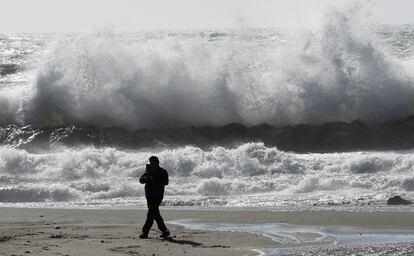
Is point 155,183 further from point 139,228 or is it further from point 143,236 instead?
point 139,228

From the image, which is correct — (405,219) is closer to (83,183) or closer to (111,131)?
(83,183)

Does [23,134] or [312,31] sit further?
[312,31]

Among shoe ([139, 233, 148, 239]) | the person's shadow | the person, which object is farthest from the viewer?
the person

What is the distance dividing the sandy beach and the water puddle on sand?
6 cm

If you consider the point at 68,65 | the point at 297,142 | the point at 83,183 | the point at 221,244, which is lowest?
the point at 221,244

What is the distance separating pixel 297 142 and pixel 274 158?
3.25m

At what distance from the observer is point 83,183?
16.0 m

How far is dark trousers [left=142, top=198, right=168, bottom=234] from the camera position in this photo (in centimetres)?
929

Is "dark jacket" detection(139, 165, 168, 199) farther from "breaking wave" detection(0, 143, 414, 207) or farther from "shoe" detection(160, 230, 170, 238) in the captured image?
"breaking wave" detection(0, 143, 414, 207)

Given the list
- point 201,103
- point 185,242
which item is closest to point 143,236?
point 185,242

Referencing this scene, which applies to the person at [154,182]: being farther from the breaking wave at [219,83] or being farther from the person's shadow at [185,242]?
the breaking wave at [219,83]

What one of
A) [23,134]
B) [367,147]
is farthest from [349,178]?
[23,134]

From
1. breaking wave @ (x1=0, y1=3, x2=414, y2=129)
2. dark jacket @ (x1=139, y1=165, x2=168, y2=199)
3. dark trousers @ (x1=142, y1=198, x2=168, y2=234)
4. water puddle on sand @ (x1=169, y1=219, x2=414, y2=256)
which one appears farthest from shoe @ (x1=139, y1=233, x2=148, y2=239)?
breaking wave @ (x1=0, y1=3, x2=414, y2=129)

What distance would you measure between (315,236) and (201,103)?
13.8m
